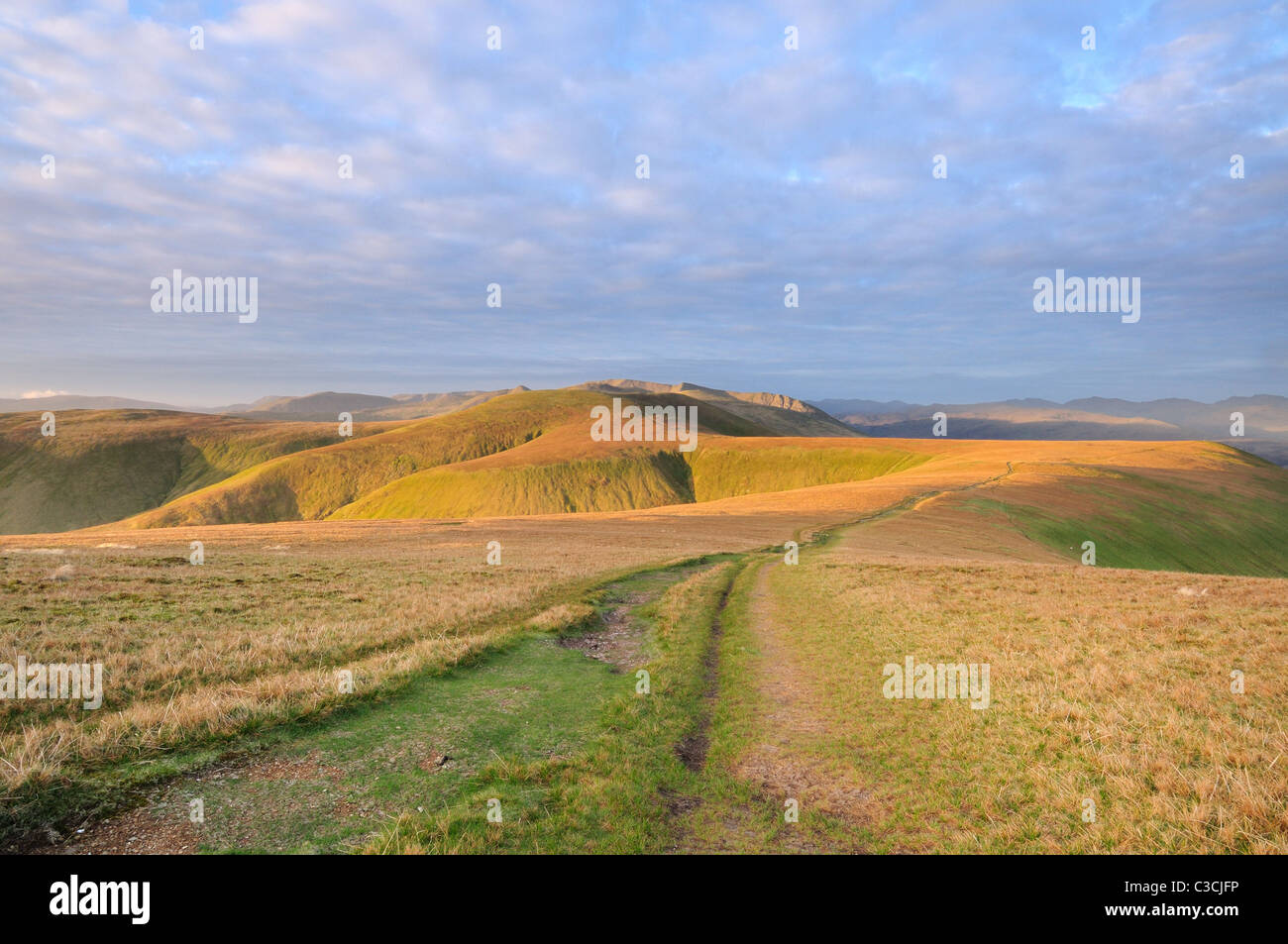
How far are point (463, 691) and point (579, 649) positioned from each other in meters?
5.41

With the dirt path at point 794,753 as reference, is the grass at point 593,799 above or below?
above

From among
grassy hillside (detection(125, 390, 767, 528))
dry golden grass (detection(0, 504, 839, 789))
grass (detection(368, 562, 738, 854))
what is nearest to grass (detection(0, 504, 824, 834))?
dry golden grass (detection(0, 504, 839, 789))

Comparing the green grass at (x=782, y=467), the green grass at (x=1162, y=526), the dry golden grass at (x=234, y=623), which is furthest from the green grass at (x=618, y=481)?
the dry golden grass at (x=234, y=623)

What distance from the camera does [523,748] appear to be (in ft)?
35.5

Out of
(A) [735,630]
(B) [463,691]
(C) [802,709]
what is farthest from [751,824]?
(A) [735,630]

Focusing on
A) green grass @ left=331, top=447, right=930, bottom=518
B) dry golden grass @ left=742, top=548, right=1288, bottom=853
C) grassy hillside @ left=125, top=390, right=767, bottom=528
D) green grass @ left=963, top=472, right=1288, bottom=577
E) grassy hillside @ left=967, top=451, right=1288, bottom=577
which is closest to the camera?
dry golden grass @ left=742, top=548, right=1288, bottom=853

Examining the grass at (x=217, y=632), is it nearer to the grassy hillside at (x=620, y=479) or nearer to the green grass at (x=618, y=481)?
the green grass at (x=618, y=481)

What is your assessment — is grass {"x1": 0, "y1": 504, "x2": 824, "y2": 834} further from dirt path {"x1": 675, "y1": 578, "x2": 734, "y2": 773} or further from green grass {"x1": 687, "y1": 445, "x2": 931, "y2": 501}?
green grass {"x1": 687, "y1": 445, "x2": 931, "y2": 501}

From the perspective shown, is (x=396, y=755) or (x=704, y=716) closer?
(x=396, y=755)

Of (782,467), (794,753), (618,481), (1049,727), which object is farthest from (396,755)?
(782,467)

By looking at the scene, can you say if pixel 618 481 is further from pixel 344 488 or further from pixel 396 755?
pixel 396 755

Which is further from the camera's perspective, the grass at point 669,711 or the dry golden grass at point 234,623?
the dry golden grass at point 234,623

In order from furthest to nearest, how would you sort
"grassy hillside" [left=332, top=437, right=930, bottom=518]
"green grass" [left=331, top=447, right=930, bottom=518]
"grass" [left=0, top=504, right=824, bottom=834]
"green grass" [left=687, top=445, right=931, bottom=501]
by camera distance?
"grassy hillside" [left=332, top=437, right=930, bottom=518]
"green grass" [left=331, top=447, right=930, bottom=518]
"green grass" [left=687, top=445, right=931, bottom=501]
"grass" [left=0, top=504, right=824, bottom=834]
